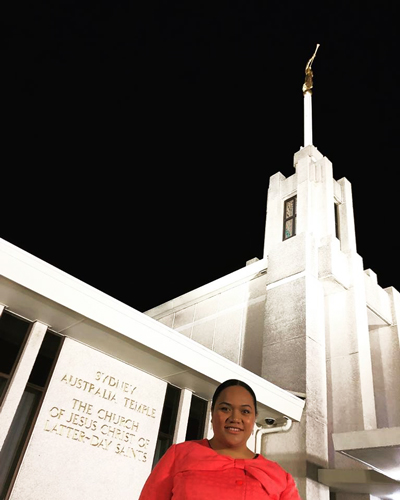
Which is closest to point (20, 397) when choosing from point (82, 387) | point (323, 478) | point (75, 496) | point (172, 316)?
point (82, 387)

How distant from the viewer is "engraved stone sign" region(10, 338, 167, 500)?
260 inches

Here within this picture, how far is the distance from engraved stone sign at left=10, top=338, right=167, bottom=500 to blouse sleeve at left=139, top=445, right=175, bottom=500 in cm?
480

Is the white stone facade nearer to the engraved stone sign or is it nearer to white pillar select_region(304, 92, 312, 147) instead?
white pillar select_region(304, 92, 312, 147)

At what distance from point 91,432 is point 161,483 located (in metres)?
5.29

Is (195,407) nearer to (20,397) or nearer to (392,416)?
(20,397)

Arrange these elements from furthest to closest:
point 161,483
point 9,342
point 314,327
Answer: point 314,327 → point 9,342 → point 161,483

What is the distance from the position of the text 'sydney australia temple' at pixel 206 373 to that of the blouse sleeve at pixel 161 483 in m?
4.59

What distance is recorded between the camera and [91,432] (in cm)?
723

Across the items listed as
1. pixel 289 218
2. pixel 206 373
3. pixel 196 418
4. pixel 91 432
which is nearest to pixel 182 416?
pixel 196 418

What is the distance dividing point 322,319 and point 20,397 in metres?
7.86

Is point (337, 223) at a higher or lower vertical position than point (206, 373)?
higher

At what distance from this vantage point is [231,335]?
1403 cm

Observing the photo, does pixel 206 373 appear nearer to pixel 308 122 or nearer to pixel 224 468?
pixel 224 468

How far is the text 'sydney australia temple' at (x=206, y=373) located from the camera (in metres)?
6.73
